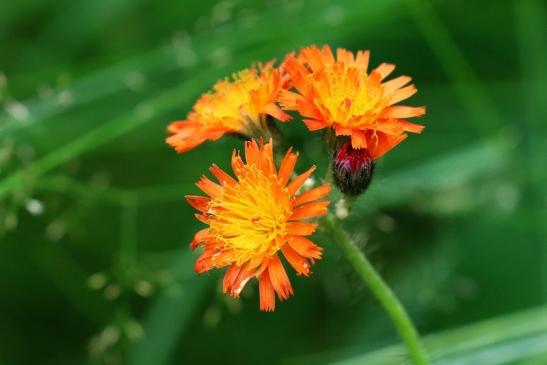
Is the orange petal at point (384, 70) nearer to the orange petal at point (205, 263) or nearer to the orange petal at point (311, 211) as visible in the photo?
the orange petal at point (311, 211)

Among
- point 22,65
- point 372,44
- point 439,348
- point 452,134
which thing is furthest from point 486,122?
point 22,65

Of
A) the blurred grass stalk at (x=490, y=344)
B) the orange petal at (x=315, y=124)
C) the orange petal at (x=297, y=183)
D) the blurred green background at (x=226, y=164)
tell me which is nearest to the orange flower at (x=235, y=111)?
the orange petal at (x=315, y=124)

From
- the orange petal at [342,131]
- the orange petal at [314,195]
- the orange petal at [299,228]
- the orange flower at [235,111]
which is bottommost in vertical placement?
the orange petal at [299,228]

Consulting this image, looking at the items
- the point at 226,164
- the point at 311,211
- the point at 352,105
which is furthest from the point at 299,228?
the point at 226,164

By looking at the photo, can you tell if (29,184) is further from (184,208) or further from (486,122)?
(486,122)

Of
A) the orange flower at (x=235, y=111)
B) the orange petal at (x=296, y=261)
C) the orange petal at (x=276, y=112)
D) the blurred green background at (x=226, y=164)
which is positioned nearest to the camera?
the orange petal at (x=296, y=261)

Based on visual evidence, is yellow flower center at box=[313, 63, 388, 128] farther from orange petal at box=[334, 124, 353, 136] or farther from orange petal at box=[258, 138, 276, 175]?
orange petal at box=[258, 138, 276, 175]
